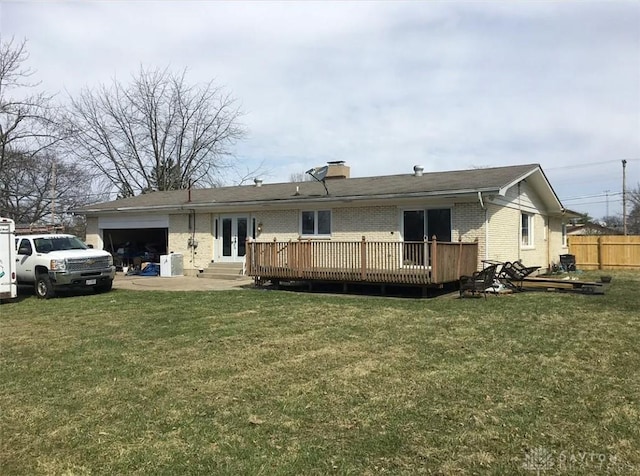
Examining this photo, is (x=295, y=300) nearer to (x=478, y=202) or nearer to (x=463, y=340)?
(x=463, y=340)

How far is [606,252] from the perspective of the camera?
26.1 m

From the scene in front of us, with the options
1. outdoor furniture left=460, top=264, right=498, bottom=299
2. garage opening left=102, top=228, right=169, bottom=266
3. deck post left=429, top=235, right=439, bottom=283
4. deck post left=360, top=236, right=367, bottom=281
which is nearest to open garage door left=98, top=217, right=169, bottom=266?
garage opening left=102, top=228, right=169, bottom=266

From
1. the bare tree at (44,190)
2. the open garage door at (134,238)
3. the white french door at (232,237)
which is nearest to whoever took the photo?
the white french door at (232,237)

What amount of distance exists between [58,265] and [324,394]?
11393 mm

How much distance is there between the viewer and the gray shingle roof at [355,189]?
14.4 meters

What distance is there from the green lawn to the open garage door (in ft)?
41.2

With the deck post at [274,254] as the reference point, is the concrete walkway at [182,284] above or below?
below

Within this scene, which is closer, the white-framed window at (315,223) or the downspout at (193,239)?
the white-framed window at (315,223)

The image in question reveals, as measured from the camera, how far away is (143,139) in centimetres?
3800

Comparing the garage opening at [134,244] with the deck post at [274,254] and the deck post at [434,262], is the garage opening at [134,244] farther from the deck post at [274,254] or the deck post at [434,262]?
the deck post at [434,262]

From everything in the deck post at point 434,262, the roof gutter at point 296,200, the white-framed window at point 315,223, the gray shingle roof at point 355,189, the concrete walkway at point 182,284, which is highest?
the gray shingle roof at point 355,189

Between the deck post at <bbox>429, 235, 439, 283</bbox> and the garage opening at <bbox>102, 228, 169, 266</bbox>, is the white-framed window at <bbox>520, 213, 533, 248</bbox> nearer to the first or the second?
the deck post at <bbox>429, 235, 439, 283</bbox>

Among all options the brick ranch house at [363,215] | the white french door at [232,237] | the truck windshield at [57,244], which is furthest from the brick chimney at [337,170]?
the truck windshield at [57,244]

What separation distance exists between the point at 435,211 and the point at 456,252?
2.30 metres
